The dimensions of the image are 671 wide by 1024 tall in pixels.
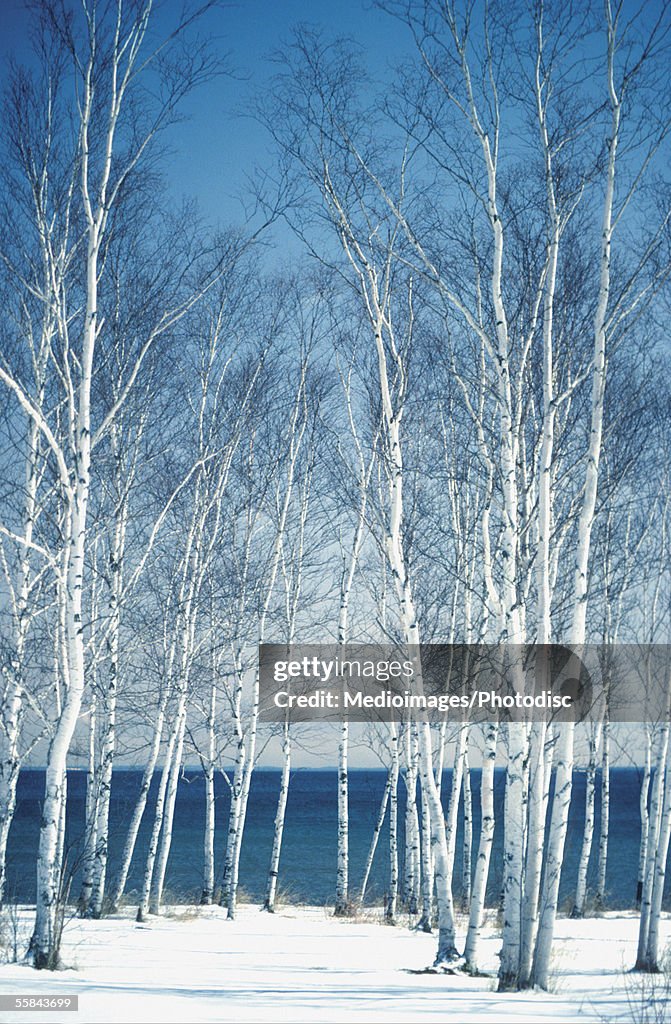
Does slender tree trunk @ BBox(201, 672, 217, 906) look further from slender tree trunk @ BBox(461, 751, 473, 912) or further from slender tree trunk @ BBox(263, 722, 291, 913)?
slender tree trunk @ BBox(461, 751, 473, 912)

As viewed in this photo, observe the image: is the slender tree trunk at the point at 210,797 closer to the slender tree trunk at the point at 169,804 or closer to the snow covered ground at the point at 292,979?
the slender tree trunk at the point at 169,804

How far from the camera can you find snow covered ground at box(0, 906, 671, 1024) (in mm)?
5449

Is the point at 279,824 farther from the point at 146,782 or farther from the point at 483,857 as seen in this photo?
the point at 483,857

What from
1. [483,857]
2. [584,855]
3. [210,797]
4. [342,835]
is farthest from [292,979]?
[584,855]

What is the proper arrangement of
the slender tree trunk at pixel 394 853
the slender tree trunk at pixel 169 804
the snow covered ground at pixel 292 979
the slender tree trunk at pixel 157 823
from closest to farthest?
the snow covered ground at pixel 292 979
the slender tree trunk at pixel 157 823
the slender tree trunk at pixel 394 853
the slender tree trunk at pixel 169 804

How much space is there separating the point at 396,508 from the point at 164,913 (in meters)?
8.53

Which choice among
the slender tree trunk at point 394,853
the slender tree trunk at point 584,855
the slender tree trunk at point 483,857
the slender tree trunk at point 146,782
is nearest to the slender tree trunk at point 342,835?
the slender tree trunk at point 394,853

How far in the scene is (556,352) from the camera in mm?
8219

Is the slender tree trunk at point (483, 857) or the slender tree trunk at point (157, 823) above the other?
the slender tree trunk at point (483, 857)

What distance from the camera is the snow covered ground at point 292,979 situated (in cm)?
545

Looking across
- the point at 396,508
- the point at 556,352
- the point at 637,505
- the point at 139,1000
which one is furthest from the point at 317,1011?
the point at 637,505

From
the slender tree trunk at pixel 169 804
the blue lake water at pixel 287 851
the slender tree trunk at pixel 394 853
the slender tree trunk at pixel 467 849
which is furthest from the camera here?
the blue lake water at pixel 287 851

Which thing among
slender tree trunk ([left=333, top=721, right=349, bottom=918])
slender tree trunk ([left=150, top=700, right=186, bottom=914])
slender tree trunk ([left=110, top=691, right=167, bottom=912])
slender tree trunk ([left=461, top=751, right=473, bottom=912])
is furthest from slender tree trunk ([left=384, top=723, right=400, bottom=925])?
slender tree trunk ([left=110, top=691, right=167, bottom=912])

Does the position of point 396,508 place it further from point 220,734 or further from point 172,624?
point 220,734
